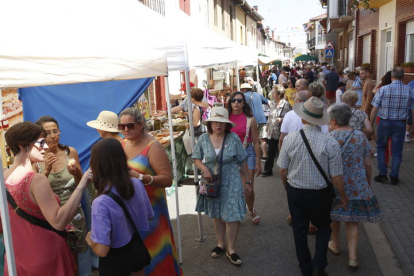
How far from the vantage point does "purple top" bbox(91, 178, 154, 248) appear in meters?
2.32

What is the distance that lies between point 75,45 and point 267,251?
3020 mm

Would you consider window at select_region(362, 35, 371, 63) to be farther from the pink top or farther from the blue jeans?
the pink top

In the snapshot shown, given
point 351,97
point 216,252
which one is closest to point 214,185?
point 216,252

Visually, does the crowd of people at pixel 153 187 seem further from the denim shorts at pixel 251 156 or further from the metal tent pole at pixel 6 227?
the metal tent pole at pixel 6 227

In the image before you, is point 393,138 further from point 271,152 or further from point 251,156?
point 251,156

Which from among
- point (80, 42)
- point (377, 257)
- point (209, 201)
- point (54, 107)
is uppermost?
point (80, 42)

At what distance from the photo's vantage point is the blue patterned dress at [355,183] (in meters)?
3.82

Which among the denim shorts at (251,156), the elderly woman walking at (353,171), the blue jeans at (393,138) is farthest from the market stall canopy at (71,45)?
the blue jeans at (393,138)

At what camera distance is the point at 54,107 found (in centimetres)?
457

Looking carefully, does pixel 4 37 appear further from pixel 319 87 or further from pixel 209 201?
pixel 319 87

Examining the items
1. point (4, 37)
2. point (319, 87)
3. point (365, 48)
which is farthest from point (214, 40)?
point (365, 48)

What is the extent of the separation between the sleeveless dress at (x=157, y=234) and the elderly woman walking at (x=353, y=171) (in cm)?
167

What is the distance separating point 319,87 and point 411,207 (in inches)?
84.9

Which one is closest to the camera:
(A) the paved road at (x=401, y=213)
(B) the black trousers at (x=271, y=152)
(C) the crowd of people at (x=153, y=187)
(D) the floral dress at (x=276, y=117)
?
(C) the crowd of people at (x=153, y=187)
